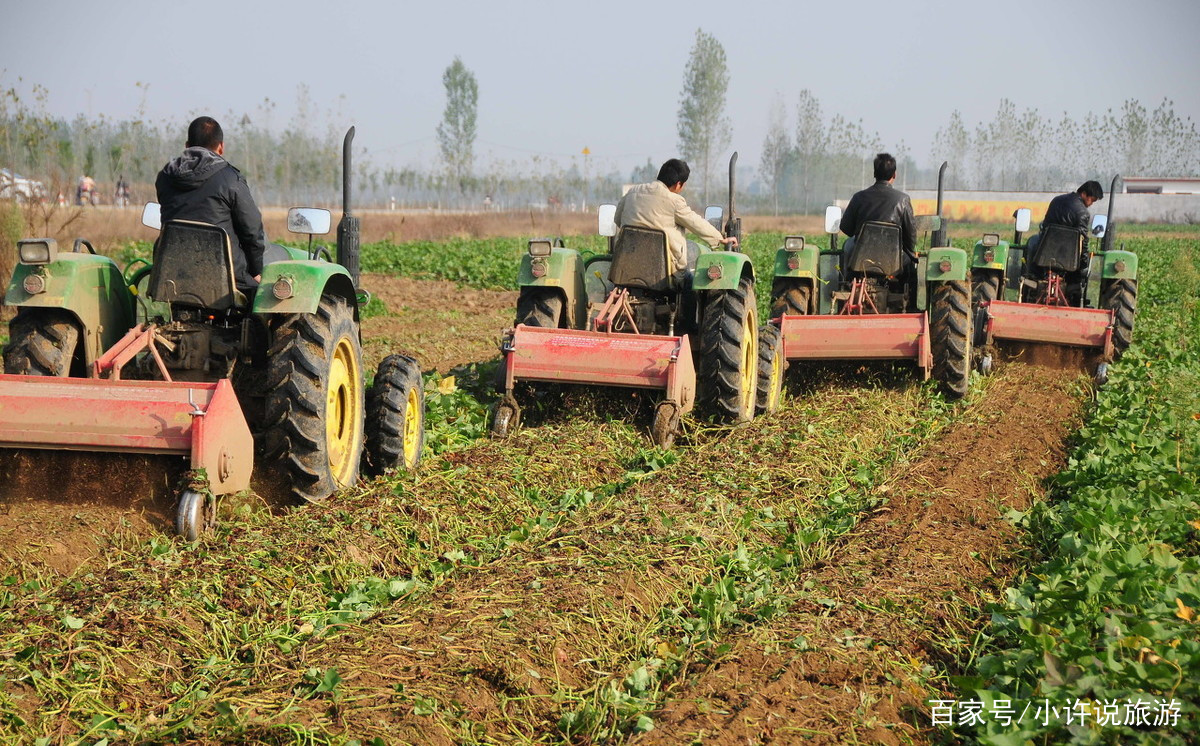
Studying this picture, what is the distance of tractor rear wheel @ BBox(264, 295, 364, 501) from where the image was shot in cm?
513

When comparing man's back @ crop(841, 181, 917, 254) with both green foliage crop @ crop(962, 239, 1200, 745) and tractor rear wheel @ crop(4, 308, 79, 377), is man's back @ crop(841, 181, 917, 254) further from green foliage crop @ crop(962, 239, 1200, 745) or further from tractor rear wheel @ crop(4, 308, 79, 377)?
tractor rear wheel @ crop(4, 308, 79, 377)

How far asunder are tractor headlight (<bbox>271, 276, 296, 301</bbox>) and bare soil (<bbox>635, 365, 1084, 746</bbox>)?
2667mm

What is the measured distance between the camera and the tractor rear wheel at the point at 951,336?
29.3 feet

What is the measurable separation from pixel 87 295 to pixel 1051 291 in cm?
941

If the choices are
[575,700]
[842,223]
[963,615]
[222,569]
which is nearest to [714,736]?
[575,700]

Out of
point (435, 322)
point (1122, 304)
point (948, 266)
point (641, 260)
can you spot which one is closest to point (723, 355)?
point (641, 260)

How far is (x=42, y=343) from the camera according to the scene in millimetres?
5227

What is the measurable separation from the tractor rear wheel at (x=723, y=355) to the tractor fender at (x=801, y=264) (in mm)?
1649

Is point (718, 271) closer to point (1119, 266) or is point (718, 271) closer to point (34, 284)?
point (34, 284)

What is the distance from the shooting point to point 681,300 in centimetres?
803

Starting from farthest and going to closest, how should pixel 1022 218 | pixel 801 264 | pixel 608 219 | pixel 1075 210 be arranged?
1. pixel 1022 218
2. pixel 1075 210
3. pixel 801 264
4. pixel 608 219

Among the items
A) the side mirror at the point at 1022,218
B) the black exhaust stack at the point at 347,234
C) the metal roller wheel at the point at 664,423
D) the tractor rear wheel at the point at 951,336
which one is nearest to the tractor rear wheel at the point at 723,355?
the metal roller wheel at the point at 664,423

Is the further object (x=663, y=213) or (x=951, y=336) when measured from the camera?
(x=951, y=336)

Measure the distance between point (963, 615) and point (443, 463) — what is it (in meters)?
3.05
